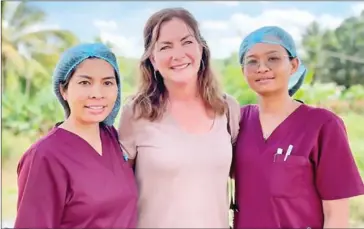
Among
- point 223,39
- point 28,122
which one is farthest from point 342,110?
point 28,122

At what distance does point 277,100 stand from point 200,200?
37cm

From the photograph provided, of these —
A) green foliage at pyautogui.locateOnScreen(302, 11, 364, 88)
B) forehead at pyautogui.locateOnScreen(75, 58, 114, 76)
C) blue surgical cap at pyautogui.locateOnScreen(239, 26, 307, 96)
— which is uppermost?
green foliage at pyautogui.locateOnScreen(302, 11, 364, 88)

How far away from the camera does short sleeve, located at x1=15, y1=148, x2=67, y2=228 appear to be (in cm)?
135

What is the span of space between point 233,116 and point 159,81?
Result: 25cm

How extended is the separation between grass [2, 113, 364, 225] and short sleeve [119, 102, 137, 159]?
79 cm

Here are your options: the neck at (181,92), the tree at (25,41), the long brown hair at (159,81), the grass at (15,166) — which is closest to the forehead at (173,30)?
the long brown hair at (159,81)

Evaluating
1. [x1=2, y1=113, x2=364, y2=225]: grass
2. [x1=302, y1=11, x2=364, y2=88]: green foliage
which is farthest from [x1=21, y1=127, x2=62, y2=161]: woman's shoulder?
[x1=302, y1=11, x2=364, y2=88]: green foliage

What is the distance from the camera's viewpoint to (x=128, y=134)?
159cm

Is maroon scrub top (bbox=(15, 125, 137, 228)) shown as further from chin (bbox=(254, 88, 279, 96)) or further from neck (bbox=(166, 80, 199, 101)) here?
chin (bbox=(254, 88, 279, 96))

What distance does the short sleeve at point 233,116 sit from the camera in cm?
165

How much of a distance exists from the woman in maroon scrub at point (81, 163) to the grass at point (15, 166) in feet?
2.82

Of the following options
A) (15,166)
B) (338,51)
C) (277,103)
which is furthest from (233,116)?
(15,166)

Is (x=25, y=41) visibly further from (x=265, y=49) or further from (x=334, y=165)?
(x=334, y=165)

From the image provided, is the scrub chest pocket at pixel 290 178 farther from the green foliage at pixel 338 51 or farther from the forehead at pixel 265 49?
the green foliage at pixel 338 51
